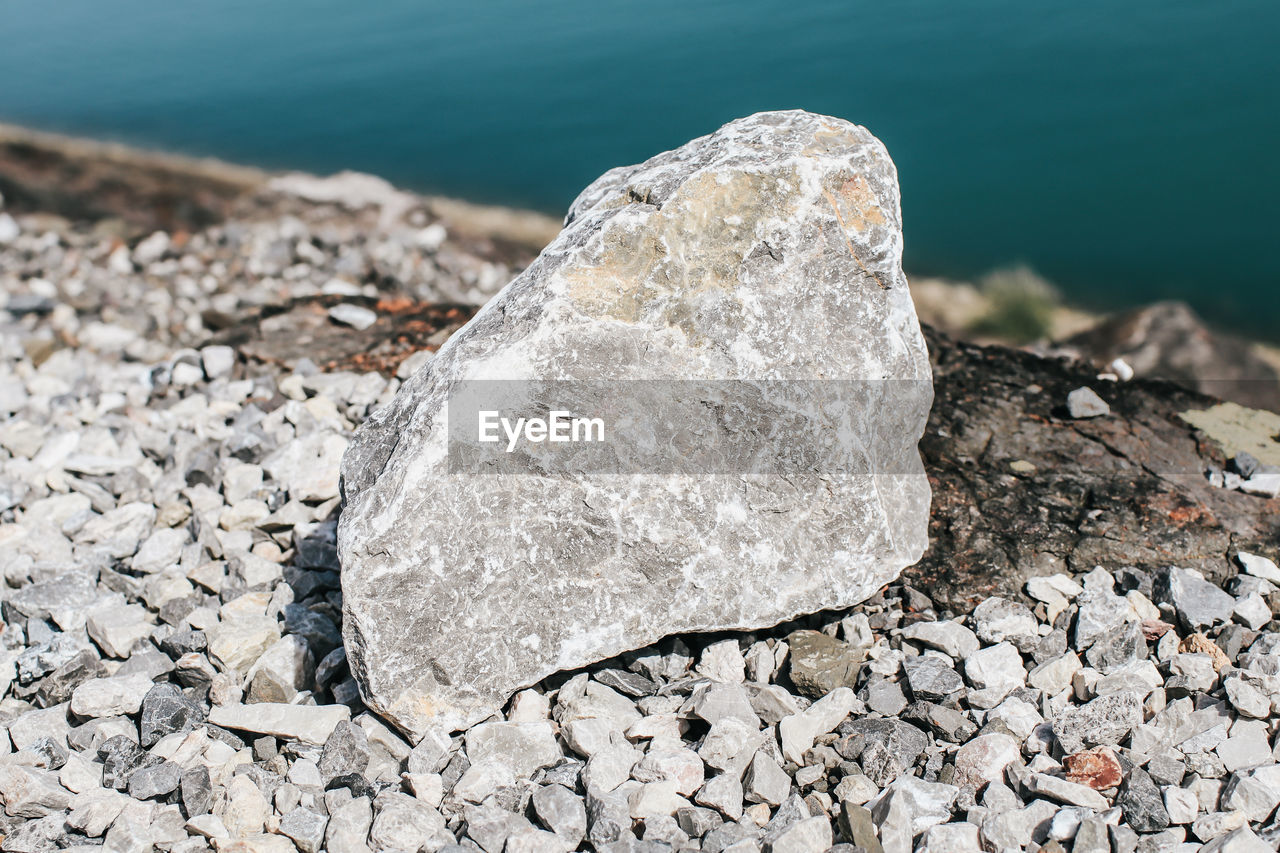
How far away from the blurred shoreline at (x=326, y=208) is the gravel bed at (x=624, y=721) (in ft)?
8.73

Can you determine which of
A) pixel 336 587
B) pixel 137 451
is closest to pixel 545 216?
pixel 137 451

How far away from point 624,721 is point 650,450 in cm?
81

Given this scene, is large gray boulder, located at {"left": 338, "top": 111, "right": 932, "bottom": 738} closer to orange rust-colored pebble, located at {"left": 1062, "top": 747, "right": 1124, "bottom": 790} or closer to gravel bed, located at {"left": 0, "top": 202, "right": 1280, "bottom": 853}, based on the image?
gravel bed, located at {"left": 0, "top": 202, "right": 1280, "bottom": 853}

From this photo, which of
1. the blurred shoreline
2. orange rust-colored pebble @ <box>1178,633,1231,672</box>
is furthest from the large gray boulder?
the blurred shoreline

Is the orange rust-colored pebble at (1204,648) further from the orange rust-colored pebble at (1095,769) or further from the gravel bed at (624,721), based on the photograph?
the orange rust-colored pebble at (1095,769)

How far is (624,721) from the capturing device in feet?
9.18

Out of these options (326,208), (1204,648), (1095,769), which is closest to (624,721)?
(1095,769)

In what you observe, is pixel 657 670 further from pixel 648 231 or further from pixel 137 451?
pixel 137 451

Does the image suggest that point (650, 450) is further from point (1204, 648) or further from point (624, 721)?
point (1204, 648)

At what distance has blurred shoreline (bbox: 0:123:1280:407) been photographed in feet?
18.8

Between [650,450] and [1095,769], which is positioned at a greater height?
[650,450]

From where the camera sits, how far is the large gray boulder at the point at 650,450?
2.59 meters

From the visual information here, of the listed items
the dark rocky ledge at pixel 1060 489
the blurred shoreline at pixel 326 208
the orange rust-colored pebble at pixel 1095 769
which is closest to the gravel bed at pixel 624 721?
the orange rust-colored pebble at pixel 1095 769

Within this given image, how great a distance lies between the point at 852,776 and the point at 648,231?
5.29 ft
